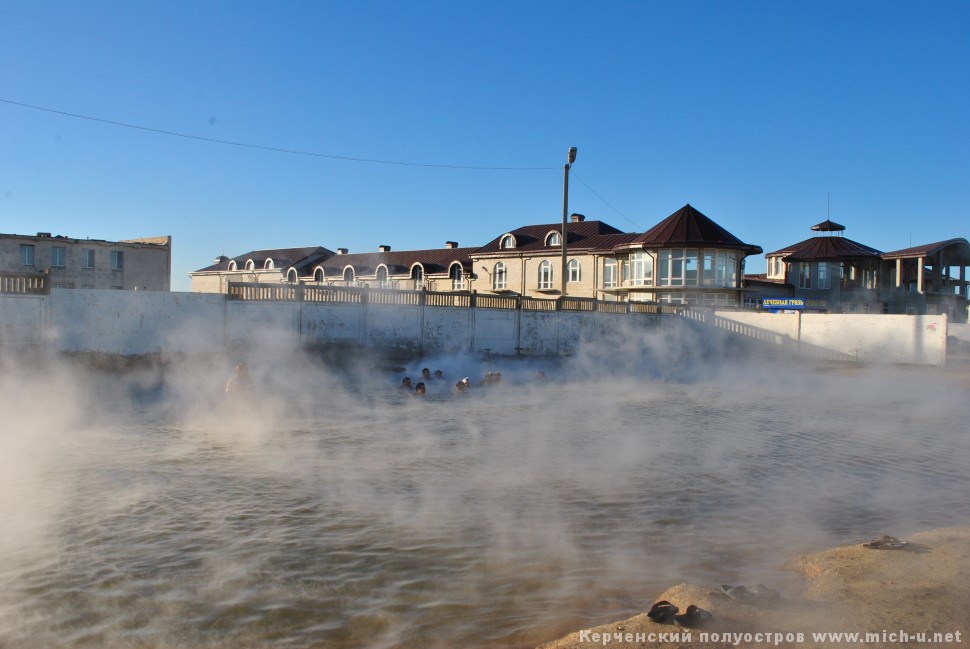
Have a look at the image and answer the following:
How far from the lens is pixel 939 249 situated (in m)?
52.2

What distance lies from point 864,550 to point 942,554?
0.60 meters

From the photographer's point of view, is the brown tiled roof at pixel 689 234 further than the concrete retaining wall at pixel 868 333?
Yes

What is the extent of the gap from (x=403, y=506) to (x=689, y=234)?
129ft

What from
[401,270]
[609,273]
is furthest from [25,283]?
[401,270]

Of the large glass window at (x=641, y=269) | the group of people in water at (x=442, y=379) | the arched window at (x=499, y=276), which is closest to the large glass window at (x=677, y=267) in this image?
the large glass window at (x=641, y=269)

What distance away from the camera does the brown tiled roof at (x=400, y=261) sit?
54.9m

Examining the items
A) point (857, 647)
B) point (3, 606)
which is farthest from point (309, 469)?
point (857, 647)

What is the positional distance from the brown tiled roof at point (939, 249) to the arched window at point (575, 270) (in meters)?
22.0

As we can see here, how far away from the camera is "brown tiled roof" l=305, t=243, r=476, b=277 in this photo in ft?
180

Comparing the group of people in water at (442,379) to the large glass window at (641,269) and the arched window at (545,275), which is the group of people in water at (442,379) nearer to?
the large glass window at (641,269)

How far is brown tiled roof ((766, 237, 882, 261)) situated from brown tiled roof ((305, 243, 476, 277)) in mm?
23476

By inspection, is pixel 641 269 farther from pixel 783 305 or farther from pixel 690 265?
pixel 783 305

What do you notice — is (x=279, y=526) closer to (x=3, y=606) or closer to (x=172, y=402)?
(x=3, y=606)

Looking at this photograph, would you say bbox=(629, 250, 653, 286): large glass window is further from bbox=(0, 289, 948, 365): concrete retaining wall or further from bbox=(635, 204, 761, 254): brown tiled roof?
bbox=(0, 289, 948, 365): concrete retaining wall
